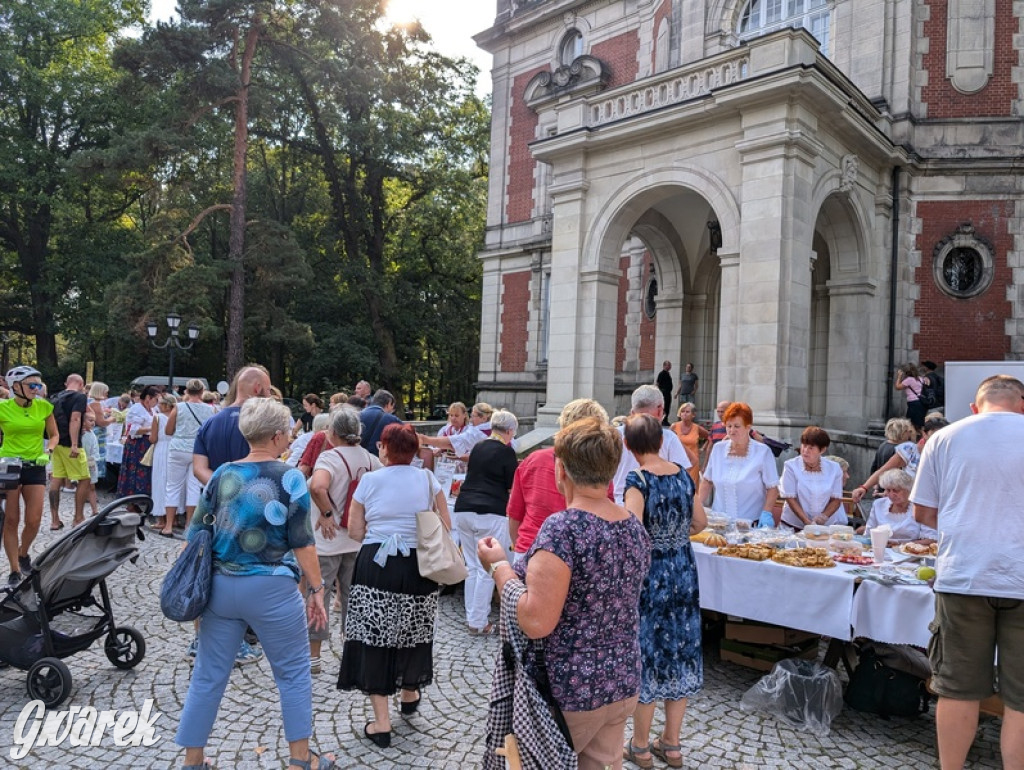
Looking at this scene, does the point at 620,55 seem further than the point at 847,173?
Yes

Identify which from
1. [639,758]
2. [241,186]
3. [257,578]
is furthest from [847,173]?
[241,186]

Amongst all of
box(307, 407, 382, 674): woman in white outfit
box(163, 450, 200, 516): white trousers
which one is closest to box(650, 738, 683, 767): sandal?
box(307, 407, 382, 674): woman in white outfit

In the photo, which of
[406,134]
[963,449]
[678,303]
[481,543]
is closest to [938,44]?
[678,303]

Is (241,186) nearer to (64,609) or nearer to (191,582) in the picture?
(64,609)

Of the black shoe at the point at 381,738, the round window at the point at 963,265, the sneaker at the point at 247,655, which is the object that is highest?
the round window at the point at 963,265

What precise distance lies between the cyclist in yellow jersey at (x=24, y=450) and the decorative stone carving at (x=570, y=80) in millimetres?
18458

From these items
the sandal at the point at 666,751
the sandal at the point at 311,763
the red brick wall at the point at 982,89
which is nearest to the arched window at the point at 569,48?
the red brick wall at the point at 982,89

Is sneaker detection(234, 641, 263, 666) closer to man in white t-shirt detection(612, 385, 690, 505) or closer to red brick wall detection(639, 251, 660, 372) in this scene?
man in white t-shirt detection(612, 385, 690, 505)

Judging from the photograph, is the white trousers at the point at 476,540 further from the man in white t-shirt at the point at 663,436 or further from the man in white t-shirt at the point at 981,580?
the man in white t-shirt at the point at 981,580

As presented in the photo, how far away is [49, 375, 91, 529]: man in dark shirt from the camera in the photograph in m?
8.71

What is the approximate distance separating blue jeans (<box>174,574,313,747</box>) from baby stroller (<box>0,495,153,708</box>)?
152 cm

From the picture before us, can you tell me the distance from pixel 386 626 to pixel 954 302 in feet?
48.3

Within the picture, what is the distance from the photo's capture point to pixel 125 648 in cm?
470

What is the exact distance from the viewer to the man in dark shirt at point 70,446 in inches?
343
